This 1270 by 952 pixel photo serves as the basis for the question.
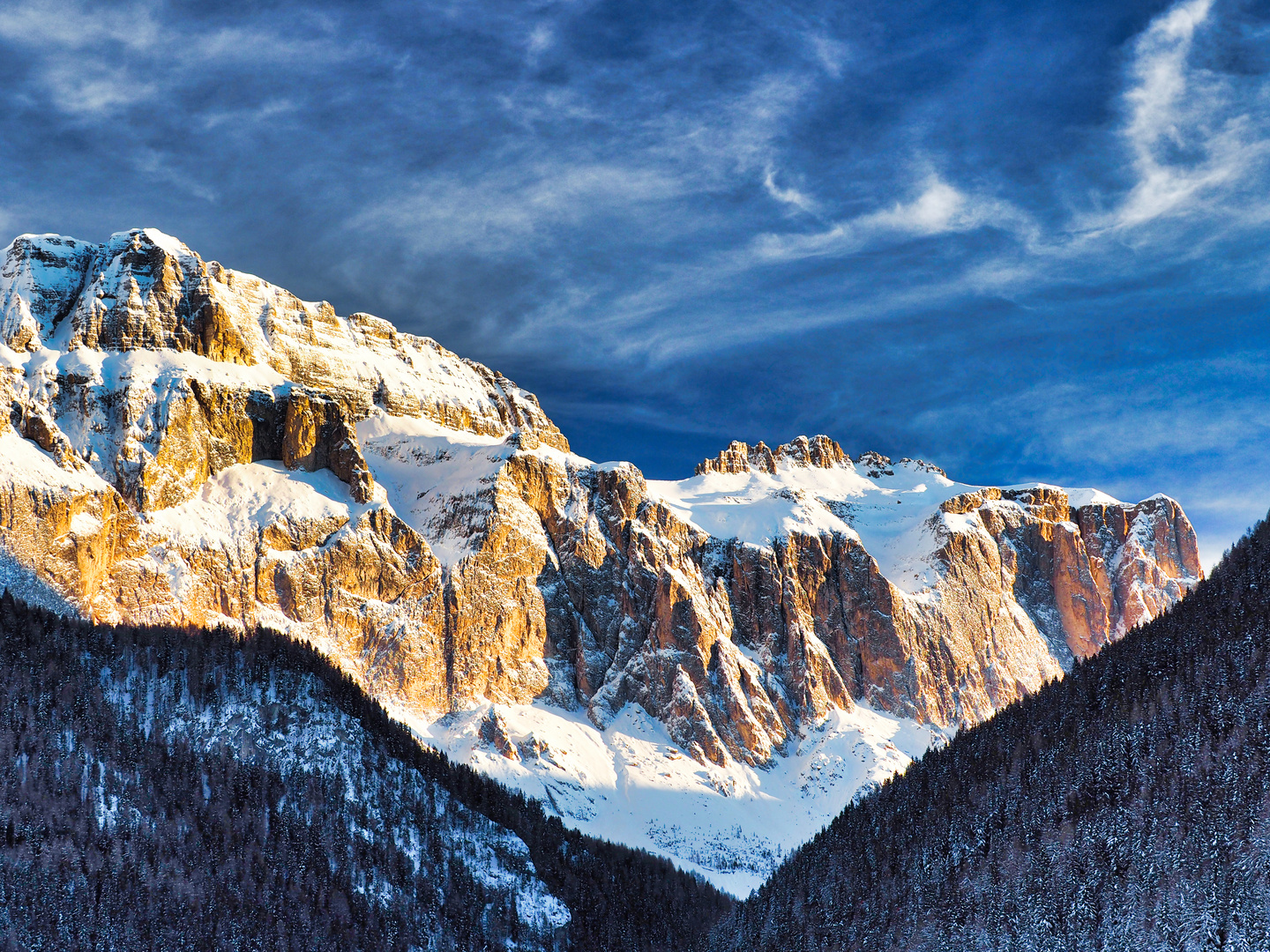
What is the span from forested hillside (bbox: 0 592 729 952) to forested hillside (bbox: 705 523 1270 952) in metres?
35.1

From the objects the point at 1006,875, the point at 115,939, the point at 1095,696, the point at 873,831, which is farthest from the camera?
the point at 873,831

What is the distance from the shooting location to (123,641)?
195 metres

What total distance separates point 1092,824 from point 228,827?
353 ft

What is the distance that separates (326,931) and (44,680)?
181 feet

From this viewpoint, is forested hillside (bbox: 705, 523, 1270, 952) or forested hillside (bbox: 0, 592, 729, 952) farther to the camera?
forested hillside (bbox: 0, 592, 729, 952)

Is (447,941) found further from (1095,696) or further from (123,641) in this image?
(1095,696)

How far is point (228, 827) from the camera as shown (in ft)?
541

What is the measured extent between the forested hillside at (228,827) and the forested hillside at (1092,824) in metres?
35.1

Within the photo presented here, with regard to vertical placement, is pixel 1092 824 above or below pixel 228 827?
below

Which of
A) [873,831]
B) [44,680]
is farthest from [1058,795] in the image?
[44,680]

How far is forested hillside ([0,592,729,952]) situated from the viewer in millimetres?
145750

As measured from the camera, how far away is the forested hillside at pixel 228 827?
14575cm

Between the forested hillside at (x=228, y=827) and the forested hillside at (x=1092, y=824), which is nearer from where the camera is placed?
the forested hillside at (x=1092, y=824)

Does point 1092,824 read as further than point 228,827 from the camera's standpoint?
No
